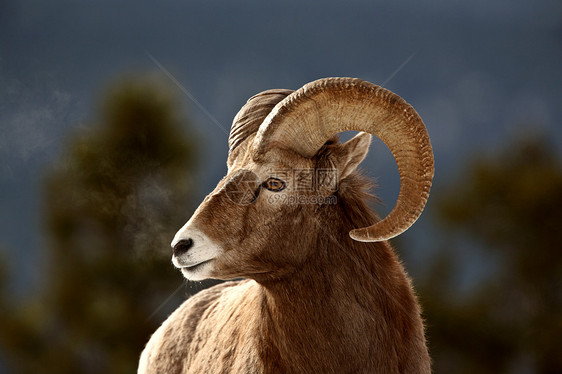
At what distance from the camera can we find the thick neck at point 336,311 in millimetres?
5031

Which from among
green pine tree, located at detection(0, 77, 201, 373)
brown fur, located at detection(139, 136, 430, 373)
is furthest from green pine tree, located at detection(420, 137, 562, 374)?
brown fur, located at detection(139, 136, 430, 373)

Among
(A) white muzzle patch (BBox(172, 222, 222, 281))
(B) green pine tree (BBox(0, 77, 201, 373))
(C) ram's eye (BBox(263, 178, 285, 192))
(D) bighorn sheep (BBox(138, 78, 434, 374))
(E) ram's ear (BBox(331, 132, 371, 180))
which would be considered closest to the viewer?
(A) white muzzle patch (BBox(172, 222, 222, 281))

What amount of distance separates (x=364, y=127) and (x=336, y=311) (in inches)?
59.3

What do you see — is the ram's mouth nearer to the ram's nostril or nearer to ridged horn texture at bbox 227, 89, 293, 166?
the ram's nostril

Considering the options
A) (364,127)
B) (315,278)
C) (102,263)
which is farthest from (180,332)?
(102,263)

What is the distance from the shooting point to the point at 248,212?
490cm

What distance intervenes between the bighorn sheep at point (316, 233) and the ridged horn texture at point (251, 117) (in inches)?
0.5

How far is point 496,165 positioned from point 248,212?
62.7 ft

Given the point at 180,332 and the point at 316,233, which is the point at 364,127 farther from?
the point at 180,332

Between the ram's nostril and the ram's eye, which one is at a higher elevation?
the ram's eye

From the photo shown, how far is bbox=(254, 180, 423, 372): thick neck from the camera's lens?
198 inches

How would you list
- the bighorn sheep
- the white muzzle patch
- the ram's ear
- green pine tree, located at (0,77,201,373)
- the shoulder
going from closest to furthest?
the white muzzle patch < the bighorn sheep < the ram's ear < the shoulder < green pine tree, located at (0,77,201,373)

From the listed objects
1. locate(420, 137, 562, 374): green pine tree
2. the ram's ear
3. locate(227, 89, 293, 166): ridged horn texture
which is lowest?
locate(420, 137, 562, 374): green pine tree

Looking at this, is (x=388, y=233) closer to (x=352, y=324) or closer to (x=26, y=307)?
(x=352, y=324)
